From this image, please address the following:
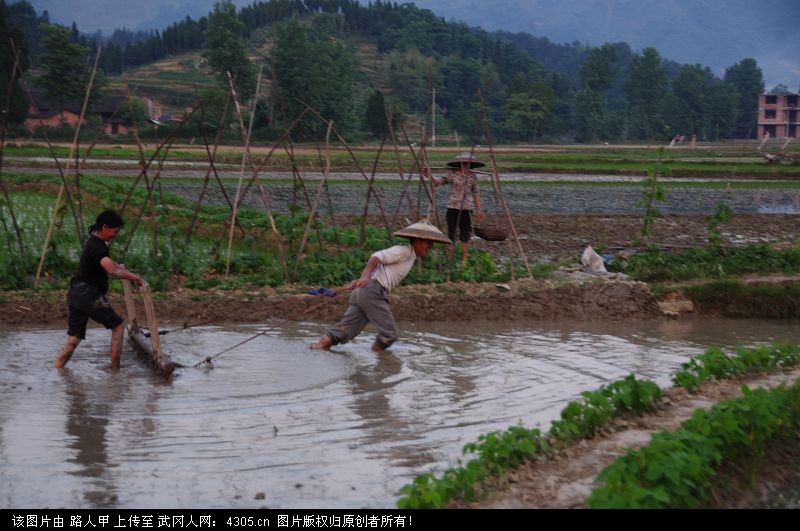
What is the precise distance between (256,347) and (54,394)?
7.43 ft

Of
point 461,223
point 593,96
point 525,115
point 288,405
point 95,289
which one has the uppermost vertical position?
point 593,96

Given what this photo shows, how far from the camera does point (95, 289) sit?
8000 millimetres

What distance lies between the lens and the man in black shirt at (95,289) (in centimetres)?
775

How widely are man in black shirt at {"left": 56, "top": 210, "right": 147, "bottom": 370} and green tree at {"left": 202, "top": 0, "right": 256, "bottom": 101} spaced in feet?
121

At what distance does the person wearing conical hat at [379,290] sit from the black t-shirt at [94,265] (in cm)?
211

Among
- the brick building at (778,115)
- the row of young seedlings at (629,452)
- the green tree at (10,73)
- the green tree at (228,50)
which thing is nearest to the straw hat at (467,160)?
the row of young seedlings at (629,452)

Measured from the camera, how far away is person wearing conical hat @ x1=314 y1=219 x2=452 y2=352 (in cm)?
870

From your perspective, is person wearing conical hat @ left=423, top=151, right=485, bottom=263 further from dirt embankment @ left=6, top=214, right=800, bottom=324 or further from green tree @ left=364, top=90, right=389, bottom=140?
green tree @ left=364, top=90, right=389, bottom=140

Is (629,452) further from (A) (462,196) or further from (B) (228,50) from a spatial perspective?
(B) (228,50)

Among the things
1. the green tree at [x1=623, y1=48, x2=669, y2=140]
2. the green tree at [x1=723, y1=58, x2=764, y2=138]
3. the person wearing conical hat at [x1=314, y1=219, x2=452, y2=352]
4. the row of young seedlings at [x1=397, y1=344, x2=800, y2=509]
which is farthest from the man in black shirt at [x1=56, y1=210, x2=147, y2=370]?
the green tree at [x1=723, y1=58, x2=764, y2=138]

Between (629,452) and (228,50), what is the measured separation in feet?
150

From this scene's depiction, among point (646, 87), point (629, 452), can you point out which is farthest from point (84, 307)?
point (646, 87)
